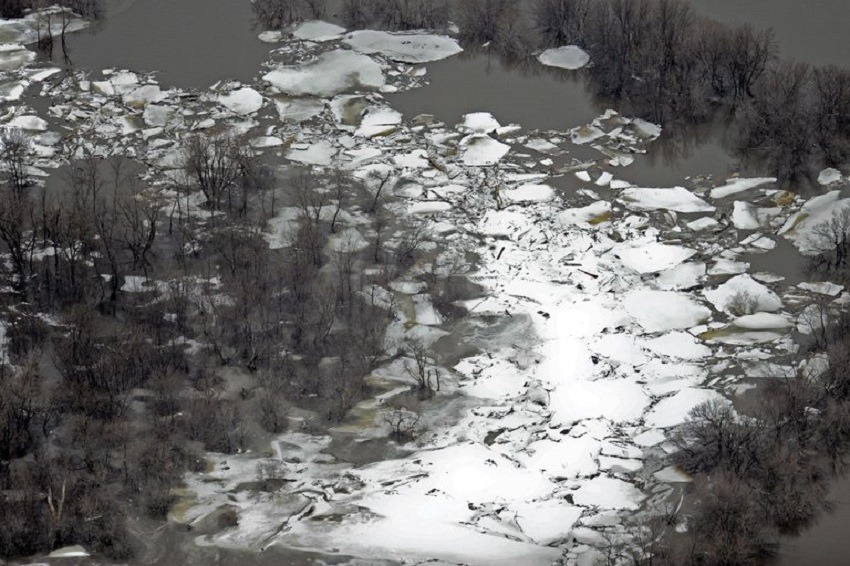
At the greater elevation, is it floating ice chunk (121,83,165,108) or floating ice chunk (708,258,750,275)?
floating ice chunk (121,83,165,108)

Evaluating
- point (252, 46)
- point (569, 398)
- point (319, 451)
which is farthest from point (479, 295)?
point (252, 46)

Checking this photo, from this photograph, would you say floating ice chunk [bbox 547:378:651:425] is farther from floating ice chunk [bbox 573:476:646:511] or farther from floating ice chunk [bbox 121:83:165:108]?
floating ice chunk [bbox 121:83:165:108]

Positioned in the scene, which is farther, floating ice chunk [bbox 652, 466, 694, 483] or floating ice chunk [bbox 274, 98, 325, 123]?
floating ice chunk [bbox 274, 98, 325, 123]

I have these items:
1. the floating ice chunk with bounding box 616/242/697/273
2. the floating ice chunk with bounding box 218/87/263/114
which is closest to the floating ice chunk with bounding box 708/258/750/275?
the floating ice chunk with bounding box 616/242/697/273

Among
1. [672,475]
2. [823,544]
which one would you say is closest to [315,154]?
[672,475]

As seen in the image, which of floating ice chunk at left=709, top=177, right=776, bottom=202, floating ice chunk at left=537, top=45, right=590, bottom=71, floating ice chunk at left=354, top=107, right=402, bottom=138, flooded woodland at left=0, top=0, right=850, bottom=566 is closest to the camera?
flooded woodland at left=0, top=0, right=850, bottom=566

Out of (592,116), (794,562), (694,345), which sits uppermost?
(592,116)

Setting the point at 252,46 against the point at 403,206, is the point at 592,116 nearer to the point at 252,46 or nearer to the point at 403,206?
the point at 403,206

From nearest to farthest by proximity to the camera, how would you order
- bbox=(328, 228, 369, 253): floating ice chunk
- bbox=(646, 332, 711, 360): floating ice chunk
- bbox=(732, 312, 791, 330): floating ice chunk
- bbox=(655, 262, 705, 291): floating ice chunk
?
1. bbox=(646, 332, 711, 360): floating ice chunk
2. bbox=(732, 312, 791, 330): floating ice chunk
3. bbox=(655, 262, 705, 291): floating ice chunk
4. bbox=(328, 228, 369, 253): floating ice chunk
